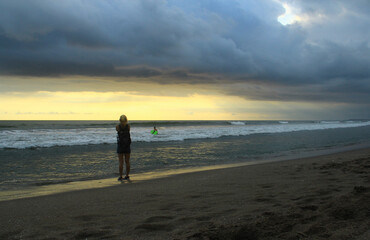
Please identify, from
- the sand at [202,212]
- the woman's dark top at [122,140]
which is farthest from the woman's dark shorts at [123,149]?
the sand at [202,212]

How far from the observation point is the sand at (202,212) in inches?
128

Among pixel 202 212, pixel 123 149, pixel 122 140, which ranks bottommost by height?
pixel 202 212

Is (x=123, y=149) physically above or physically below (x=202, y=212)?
above

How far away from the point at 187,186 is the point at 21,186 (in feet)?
15.5

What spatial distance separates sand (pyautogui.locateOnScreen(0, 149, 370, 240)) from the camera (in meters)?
3.26

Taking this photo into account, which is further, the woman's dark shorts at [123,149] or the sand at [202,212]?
the woman's dark shorts at [123,149]

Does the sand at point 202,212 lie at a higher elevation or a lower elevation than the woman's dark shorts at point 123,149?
lower

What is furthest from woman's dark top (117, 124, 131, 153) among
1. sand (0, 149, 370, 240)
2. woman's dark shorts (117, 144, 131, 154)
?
sand (0, 149, 370, 240)

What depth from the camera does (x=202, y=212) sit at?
423 cm

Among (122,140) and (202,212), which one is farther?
(122,140)

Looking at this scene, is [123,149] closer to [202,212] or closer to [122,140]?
[122,140]

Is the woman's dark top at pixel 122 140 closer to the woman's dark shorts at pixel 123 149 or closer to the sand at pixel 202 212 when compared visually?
the woman's dark shorts at pixel 123 149

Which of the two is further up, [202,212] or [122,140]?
[122,140]

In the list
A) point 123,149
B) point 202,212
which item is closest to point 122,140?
point 123,149
